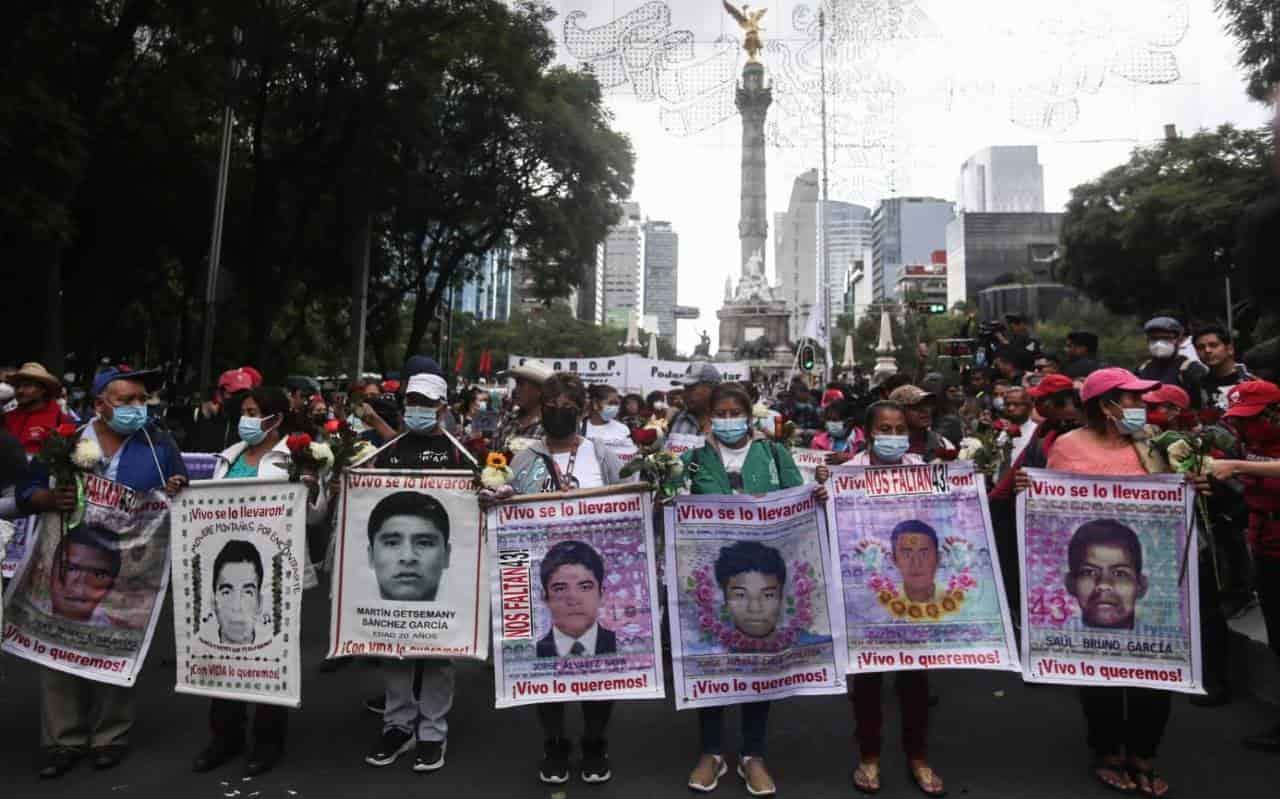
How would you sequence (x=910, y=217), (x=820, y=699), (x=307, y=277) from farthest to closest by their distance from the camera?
(x=910, y=217)
(x=307, y=277)
(x=820, y=699)

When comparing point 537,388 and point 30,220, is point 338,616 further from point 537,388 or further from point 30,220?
point 30,220

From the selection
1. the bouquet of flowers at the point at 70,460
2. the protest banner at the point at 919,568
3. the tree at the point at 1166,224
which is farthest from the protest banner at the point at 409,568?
the tree at the point at 1166,224

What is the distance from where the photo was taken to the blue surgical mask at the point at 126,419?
448cm

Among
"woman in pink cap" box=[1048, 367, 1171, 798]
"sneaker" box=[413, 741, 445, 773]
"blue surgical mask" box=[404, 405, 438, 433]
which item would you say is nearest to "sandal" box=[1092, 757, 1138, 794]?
"woman in pink cap" box=[1048, 367, 1171, 798]

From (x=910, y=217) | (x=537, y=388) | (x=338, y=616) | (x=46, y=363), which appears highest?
(x=910, y=217)

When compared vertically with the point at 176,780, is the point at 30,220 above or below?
above

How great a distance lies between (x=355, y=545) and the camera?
441 centimetres

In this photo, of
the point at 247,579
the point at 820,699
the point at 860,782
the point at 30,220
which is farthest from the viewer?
the point at 30,220

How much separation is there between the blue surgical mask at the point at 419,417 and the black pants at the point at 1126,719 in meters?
3.59

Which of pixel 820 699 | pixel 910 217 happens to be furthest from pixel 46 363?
pixel 910 217

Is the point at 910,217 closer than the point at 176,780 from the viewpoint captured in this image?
No

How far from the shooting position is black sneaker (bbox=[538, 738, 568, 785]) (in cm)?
409

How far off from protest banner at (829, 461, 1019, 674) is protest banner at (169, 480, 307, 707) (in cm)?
274

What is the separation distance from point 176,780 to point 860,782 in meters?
3.25
